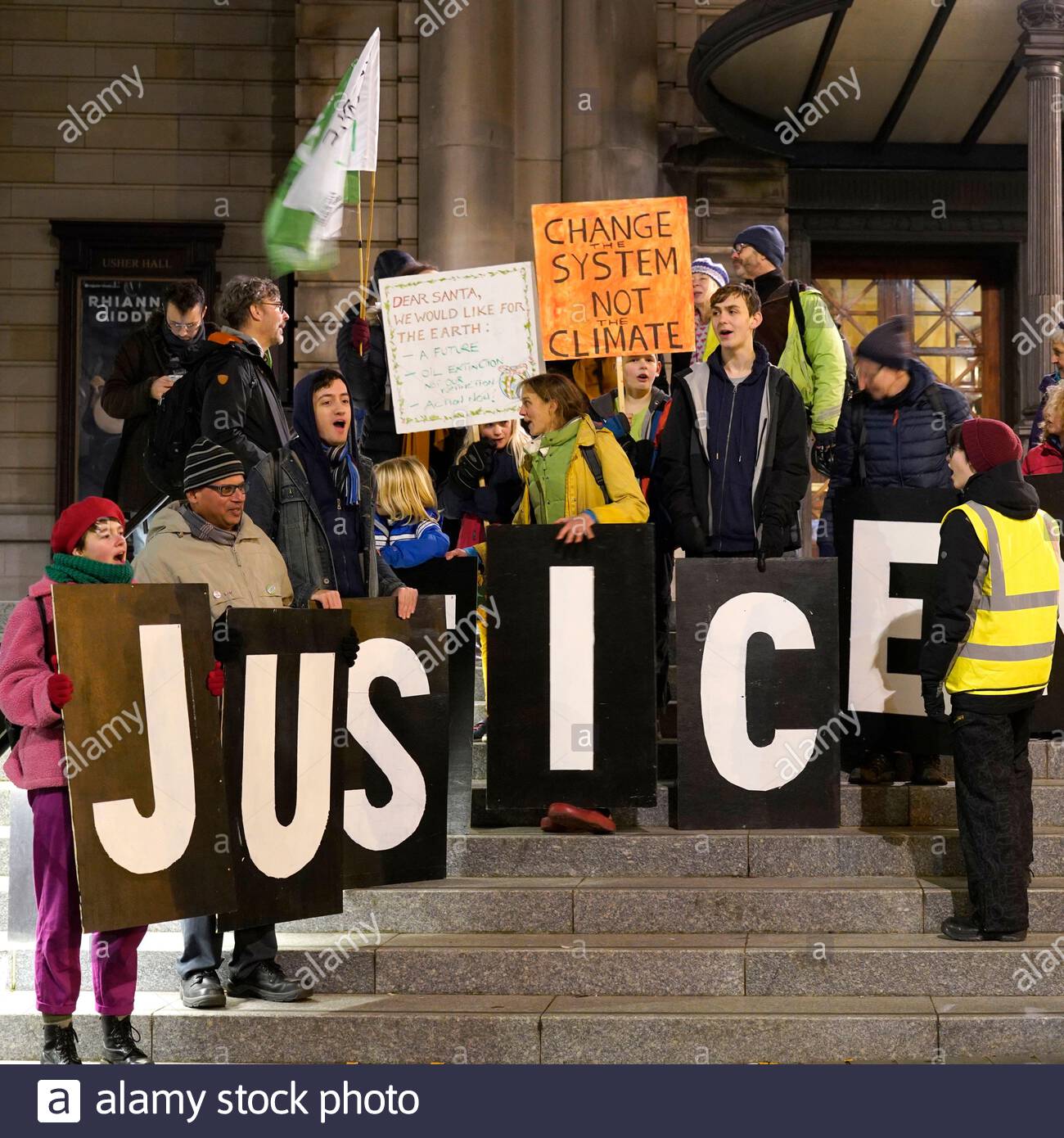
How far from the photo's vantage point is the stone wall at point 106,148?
15367mm

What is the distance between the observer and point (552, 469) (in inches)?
292

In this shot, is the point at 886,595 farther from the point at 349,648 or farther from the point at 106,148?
the point at 106,148

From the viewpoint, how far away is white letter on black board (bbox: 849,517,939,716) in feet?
24.8

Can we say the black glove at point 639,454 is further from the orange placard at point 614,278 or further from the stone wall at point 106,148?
the stone wall at point 106,148

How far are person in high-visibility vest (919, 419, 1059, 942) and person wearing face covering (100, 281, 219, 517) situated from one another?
422 cm

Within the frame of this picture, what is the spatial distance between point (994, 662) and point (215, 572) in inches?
119

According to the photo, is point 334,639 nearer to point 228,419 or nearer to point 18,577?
point 228,419

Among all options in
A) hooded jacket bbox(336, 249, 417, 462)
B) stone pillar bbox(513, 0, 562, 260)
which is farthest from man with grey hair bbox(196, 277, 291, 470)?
stone pillar bbox(513, 0, 562, 260)

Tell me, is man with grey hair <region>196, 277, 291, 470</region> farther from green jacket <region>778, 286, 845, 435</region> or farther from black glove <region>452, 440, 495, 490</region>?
green jacket <region>778, 286, 845, 435</region>

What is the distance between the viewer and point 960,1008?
20.0 ft

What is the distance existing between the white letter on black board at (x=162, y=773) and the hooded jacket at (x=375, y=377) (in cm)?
370

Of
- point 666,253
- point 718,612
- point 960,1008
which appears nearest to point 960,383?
point 666,253

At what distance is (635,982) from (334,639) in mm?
1767

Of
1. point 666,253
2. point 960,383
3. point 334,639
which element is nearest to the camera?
point 334,639
